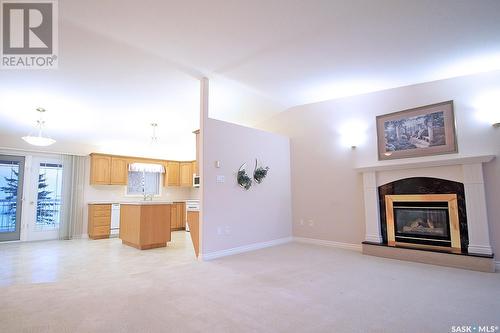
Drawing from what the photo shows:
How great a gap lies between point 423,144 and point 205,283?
4033mm

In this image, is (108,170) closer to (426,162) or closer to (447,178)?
(426,162)

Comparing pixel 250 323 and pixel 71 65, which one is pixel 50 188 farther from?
pixel 250 323

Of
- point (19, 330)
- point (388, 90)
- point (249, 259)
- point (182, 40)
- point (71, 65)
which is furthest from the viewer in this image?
point (388, 90)

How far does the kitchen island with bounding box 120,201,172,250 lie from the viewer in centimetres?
524

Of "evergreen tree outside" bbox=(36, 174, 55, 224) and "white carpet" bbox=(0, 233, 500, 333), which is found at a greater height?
"evergreen tree outside" bbox=(36, 174, 55, 224)

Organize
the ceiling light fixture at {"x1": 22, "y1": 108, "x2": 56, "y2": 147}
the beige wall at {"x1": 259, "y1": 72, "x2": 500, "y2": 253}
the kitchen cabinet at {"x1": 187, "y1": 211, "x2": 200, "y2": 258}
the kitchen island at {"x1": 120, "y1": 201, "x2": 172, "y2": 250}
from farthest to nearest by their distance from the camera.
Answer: the kitchen island at {"x1": 120, "y1": 201, "x2": 172, "y2": 250} → the ceiling light fixture at {"x1": 22, "y1": 108, "x2": 56, "y2": 147} → the kitchen cabinet at {"x1": 187, "y1": 211, "x2": 200, "y2": 258} → the beige wall at {"x1": 259, "y1": 72, "x2": 500, "y2": 253}

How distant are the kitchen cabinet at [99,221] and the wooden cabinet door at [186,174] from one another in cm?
235

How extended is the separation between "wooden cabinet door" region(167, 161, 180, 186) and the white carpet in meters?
4.18

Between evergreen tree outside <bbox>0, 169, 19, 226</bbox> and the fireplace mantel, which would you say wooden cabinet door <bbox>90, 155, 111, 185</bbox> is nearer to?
evergreen tree outside <bbox>0, 169, 19, 226</bbox>

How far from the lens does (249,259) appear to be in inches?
169

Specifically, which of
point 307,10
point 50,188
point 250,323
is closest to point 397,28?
point 307,10

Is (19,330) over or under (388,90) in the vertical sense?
under

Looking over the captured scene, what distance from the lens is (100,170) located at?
7.06 metres

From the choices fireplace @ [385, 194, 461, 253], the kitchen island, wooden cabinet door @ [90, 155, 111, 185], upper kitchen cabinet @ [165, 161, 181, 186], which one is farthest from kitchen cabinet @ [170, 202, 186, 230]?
fireplace @ [385, 194, 461, 253]
